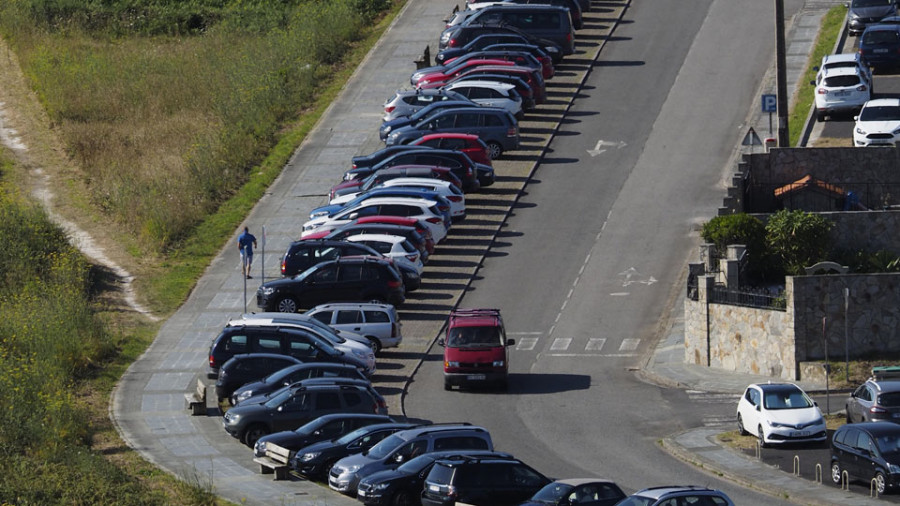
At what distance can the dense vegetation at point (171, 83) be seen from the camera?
58.5m

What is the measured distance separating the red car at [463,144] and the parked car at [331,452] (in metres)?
22.6

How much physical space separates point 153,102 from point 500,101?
1778cm

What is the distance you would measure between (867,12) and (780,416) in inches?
1399

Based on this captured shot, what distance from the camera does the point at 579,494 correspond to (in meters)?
27.4

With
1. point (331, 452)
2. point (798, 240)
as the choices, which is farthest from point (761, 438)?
point (798, 240)

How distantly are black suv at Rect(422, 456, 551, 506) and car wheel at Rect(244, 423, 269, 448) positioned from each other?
24.4ft

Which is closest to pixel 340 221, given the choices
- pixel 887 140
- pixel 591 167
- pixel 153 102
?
pixel 591 167

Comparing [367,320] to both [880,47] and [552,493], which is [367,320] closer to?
[552,493]

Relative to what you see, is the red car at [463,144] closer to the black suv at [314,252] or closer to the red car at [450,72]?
the red car at [450,72]

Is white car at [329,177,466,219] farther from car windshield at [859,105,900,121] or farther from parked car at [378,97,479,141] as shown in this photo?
car windshield at [859,105,900,121]

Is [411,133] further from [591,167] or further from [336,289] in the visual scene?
[336,289]

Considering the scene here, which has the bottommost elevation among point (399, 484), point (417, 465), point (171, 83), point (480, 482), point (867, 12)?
point (171, 83)

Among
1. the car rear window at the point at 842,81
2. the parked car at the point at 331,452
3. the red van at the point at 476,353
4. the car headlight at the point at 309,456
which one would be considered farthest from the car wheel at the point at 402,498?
the car rear window at the point at 842,81

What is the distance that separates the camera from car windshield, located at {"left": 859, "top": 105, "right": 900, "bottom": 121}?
52.8 metres
